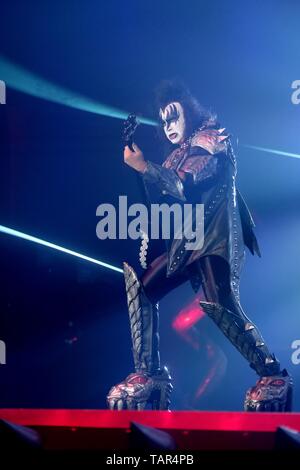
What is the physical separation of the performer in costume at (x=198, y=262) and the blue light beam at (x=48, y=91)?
0.89 ft

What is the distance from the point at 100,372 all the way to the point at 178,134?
56.1 inches

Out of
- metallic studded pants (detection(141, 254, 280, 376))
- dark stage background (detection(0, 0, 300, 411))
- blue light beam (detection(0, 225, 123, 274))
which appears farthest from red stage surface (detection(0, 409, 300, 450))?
blue light beam (detection(0, 225, 123, 274))

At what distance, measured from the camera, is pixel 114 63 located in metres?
3.82

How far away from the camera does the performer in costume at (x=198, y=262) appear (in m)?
3.40

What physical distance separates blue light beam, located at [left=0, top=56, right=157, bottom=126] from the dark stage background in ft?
0.10

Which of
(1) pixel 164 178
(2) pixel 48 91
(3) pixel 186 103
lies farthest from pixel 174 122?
(2) pixel 48 91

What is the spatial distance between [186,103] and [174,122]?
0.13 meters

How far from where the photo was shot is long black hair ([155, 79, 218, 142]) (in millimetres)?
3641

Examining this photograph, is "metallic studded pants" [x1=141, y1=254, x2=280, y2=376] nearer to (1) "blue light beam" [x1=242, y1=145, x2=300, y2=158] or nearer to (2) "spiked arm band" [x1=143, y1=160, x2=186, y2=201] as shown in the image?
(2) "spiked arm band" [x1=143, y1=160, x2=186, y2=201]

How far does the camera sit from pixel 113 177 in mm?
3775

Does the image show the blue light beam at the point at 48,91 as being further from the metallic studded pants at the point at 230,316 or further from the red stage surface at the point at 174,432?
the red stage surface at the point at 174,432

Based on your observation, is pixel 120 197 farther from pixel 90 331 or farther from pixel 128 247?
pixel 90 331

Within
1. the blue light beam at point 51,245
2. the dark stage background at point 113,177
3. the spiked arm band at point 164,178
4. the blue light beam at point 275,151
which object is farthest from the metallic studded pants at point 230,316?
the blue light beam at point 275,151
